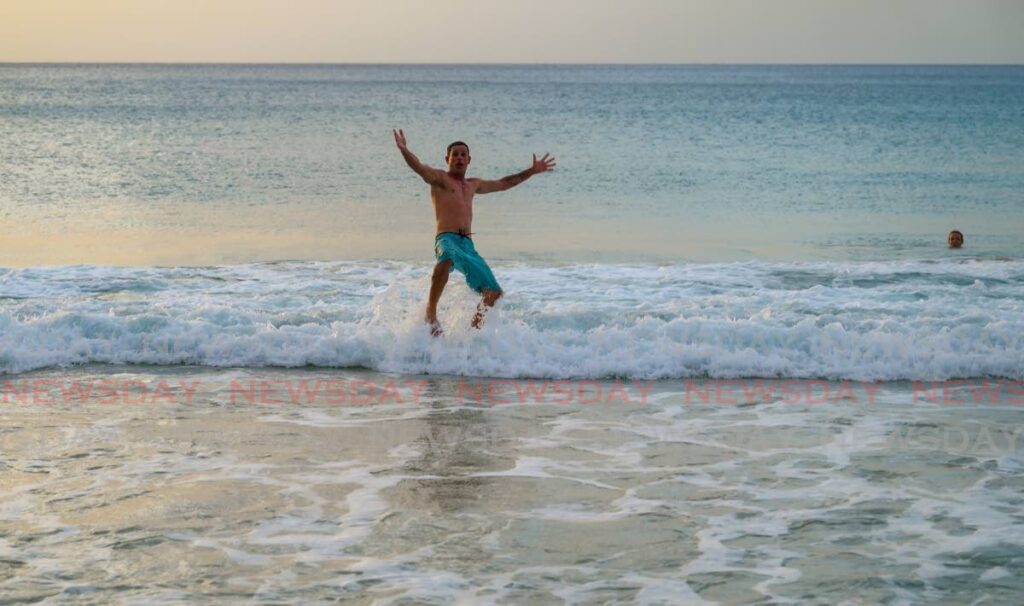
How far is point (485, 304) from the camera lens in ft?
32.4

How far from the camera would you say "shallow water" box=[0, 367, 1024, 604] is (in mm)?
5164

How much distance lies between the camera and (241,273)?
14008mm

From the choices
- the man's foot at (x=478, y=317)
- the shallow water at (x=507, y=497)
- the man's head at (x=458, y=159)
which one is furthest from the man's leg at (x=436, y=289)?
the shallow water at (x=507, y=497)

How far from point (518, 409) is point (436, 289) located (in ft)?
6.20

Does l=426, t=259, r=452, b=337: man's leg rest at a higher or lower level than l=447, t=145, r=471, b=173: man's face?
lower

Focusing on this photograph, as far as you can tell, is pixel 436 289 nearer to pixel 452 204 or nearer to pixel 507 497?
pixel 452 204

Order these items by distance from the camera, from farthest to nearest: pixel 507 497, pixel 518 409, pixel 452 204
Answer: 1. pixel 452 204
2. pixel 518 409
3. pixel 507 497

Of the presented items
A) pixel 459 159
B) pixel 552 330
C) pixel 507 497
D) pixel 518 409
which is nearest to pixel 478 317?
pixel 552 330

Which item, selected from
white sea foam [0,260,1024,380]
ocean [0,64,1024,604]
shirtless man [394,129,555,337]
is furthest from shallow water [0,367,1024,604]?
shirtless man [394,129,555,337]

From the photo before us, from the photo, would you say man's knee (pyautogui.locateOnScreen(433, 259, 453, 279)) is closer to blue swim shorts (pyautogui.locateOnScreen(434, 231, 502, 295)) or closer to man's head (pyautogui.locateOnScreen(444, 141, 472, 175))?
blue swim shorts (pyautogui.locateOnScreen(434, 231, 502, 295))

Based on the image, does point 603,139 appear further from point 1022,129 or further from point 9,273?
point 9,273

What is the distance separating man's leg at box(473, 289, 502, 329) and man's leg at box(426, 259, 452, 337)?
32 centimetres

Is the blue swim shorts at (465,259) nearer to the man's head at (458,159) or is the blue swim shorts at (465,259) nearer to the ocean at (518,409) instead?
the ocean at (518,409)

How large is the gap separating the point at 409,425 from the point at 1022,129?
4149cm
